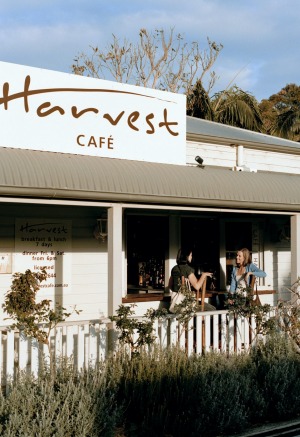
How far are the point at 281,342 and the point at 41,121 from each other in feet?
13.1

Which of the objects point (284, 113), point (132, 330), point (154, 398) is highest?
point (284, 113)

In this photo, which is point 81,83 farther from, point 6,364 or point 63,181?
point 6,364

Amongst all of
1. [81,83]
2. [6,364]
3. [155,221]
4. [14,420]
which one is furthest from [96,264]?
[14,420]

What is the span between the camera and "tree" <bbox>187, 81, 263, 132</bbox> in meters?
25.2

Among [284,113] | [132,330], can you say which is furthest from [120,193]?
[284,113]

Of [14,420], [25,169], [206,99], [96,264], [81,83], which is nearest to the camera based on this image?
[14,420]

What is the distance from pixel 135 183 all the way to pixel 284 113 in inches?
665

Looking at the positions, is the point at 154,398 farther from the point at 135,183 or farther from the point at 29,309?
the point at 135,183

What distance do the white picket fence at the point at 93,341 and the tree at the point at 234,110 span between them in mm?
16796

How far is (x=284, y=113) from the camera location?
Result: 24.2 meters

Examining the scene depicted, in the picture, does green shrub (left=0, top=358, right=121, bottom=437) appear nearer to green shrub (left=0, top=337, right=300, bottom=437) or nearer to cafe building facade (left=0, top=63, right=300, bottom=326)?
green shrub (left=0, top=337, right=300, bottom=437)

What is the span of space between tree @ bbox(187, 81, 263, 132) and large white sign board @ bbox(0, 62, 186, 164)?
1551cm

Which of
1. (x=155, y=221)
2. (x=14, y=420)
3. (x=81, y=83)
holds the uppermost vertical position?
(x=81, y=83)

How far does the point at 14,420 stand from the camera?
17.5 ft
